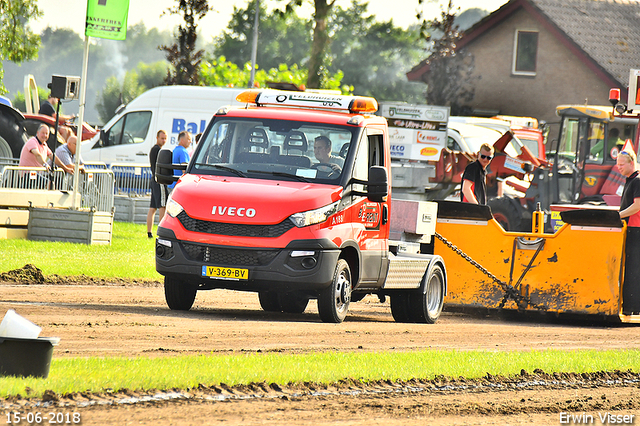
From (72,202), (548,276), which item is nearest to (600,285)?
(548,276)

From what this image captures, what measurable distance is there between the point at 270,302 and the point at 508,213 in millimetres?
10790

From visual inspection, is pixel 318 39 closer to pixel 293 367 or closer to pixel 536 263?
pixel 536 263

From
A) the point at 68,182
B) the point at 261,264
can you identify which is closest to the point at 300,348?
A: the point at 261,264

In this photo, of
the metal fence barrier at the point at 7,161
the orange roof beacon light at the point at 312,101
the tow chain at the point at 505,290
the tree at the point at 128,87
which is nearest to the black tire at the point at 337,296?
the orange roof beacon light at the point at 312,101

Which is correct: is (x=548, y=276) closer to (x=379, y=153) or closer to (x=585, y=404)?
(x=379, y=153)

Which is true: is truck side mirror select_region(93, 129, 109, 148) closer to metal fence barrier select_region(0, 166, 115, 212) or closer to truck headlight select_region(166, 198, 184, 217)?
metal fence barrier select_region(0, 166, 115, 212)

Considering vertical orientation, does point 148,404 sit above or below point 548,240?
below

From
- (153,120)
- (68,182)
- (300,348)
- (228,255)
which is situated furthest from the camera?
(153,120)

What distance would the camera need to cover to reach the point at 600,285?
42.3 ft

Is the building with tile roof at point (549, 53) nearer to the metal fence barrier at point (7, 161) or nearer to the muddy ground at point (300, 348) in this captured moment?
the metal fence barrier at point (7, 161)

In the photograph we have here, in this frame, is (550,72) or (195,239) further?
(550,72)

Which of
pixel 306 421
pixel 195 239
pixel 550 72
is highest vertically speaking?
pixel 550 72

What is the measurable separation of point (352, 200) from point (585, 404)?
13.0ft

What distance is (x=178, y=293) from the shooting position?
11086 millimetres
